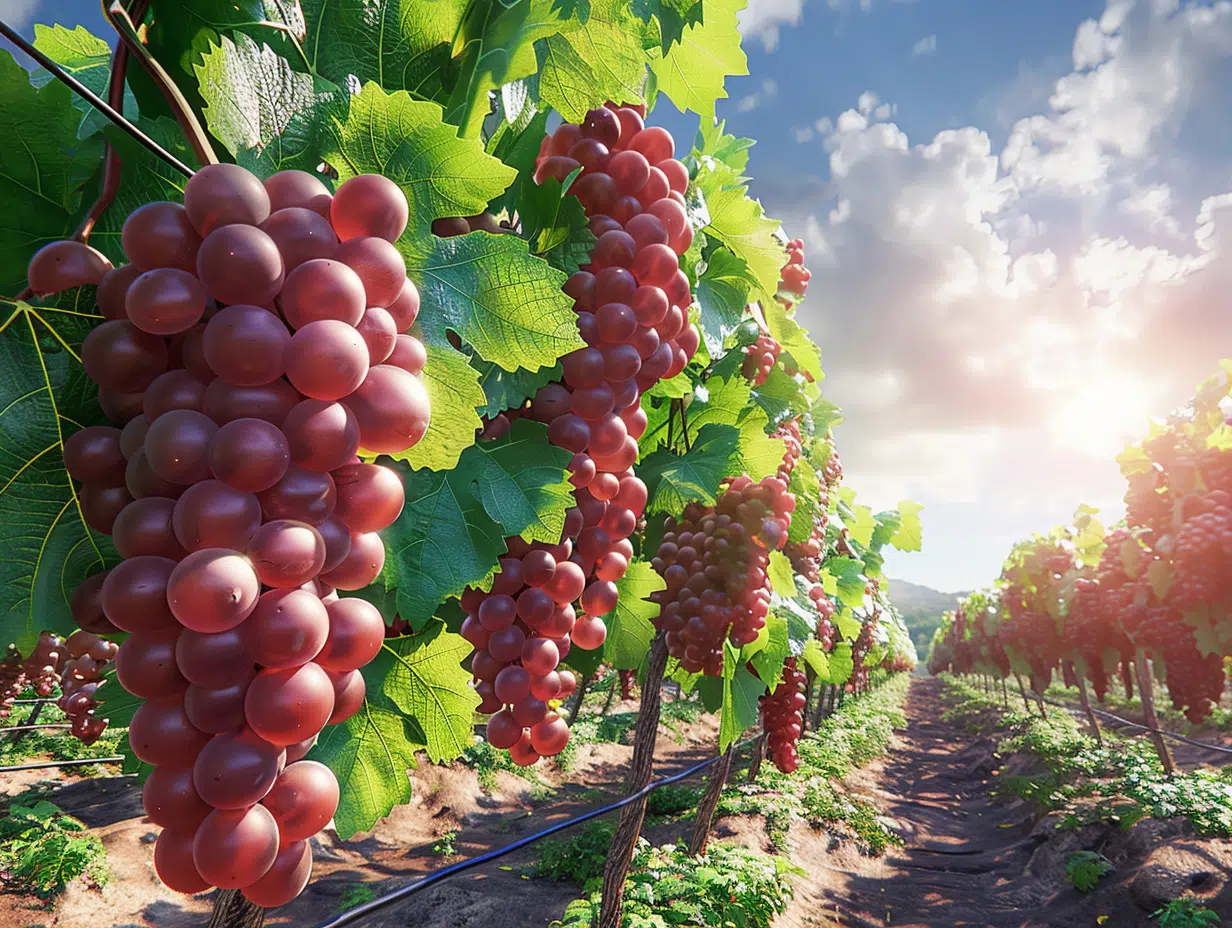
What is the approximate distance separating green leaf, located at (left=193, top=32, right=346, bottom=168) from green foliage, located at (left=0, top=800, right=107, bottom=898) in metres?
11.2

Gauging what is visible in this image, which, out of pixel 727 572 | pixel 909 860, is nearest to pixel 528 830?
pixel 909 860

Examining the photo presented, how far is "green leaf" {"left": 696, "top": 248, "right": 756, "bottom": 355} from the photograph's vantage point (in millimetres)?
2240

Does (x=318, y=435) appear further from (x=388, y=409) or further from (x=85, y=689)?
(x=85, y=689)

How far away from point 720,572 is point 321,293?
228 cm

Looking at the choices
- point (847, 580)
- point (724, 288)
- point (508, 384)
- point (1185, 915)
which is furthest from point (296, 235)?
point (1185, 915)

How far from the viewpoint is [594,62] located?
139 centimetres

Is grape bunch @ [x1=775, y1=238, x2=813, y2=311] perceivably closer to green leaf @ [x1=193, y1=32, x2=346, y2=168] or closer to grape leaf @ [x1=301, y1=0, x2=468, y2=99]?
grape leaf @ [x1=301, y1=0, x2=468, y2=99]

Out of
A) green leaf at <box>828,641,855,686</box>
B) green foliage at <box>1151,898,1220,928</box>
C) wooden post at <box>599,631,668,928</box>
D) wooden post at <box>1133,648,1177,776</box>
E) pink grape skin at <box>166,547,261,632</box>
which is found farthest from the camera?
wooden post at <box>1133,648,1177,776</box>

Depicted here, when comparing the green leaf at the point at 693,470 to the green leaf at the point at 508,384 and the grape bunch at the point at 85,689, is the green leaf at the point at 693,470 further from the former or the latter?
the grape bunch at the point at 85,689

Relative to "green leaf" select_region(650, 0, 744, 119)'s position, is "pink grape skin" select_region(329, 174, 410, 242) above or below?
below

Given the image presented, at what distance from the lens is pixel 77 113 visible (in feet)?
2.99

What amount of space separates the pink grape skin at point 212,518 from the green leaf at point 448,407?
302mm

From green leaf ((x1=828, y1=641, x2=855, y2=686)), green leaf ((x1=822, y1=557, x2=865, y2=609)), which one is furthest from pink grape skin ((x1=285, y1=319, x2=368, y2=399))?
green leaf ((x1=828, y1=641, x2=855, y2=686))

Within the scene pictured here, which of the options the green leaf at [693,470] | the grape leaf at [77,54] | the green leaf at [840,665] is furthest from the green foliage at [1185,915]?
the grape leaf at [77,54]
